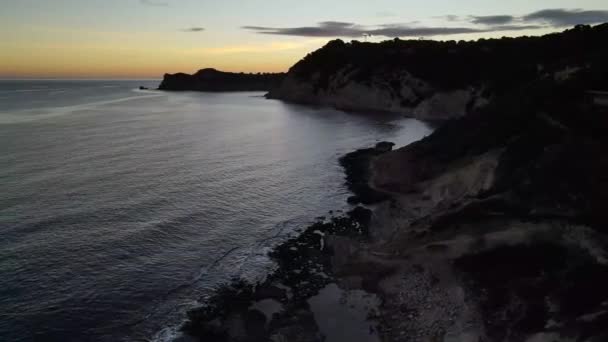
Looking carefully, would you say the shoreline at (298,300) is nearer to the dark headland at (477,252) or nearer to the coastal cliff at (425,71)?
the dark headland at (477,252)

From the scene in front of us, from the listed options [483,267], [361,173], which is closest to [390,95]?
[361,173]

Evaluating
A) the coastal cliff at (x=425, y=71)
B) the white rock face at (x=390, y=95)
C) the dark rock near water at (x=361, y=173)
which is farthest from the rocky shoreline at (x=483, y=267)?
the white rock face at (x=390, y=95)

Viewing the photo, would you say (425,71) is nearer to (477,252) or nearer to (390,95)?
(390,95)

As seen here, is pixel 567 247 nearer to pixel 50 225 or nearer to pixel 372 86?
pixel 50 225

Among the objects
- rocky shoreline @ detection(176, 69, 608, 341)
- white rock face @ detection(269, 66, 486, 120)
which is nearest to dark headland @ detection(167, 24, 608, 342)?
rocky shoreline @ detection(176, 69, 608, 341)

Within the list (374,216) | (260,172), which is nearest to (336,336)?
(374,216)

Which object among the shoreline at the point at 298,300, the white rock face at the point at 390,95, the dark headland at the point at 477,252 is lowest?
the shoreline at the point at 298,300

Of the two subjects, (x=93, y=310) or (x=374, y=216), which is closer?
(x=93, y=310)

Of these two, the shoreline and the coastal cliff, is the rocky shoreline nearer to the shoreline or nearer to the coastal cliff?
the shoreline

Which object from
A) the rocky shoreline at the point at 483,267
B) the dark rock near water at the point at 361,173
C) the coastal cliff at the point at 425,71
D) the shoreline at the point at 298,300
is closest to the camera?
the rocky shoreline at the point at 483,267
